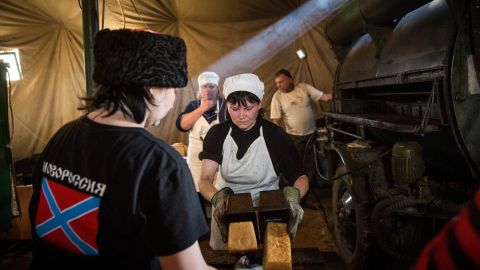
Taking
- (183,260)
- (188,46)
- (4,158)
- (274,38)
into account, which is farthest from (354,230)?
Result: (188,46)

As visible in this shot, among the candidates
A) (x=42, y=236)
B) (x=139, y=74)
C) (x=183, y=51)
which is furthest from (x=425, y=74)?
(x=42, y=236)

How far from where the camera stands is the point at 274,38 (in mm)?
8055

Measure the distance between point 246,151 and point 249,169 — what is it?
0.15m

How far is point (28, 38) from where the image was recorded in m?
7.73

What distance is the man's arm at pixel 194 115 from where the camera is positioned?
13.3ft

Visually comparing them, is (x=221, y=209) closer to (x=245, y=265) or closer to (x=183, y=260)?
(x=245, y=265)

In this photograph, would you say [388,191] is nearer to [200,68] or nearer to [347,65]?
[347,65]

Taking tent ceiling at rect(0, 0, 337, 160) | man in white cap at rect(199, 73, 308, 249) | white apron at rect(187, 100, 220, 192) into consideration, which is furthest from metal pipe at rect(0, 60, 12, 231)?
tent ceiling at rect(0, 0, 337, 160)

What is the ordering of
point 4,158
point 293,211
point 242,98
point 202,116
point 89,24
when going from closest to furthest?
point 293,211, point 242,98, point 89,24, point 4,158, point 202,116

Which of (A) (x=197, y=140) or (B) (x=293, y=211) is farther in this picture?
(A) (x=197, y=140)

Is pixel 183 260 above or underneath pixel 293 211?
above

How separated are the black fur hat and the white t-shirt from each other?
5.77 metres

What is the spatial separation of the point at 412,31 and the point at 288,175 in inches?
76.8

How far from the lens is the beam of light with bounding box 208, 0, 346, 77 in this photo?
7.78 m
